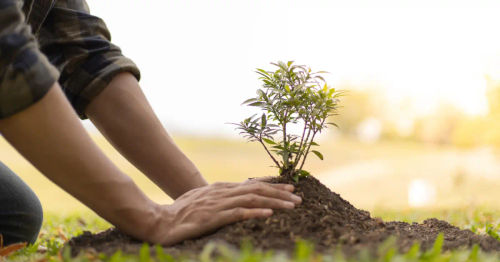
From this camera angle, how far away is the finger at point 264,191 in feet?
7.06

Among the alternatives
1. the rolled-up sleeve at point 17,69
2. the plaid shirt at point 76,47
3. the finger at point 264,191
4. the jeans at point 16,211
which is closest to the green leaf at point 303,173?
the finger at point 264,191

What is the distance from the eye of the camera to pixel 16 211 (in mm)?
3031

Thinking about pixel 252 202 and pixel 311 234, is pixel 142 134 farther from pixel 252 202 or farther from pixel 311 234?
pixel 311 234

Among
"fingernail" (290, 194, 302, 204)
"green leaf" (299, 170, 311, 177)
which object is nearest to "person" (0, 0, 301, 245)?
"fingernail" (290, 194, 302, 204)

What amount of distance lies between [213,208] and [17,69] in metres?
0.93

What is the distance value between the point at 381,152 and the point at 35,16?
2083cm

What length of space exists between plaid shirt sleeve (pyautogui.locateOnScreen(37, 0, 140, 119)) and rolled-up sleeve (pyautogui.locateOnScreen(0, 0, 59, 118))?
0.69 meters

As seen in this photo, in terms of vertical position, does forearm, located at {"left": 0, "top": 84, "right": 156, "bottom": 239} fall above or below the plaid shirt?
below

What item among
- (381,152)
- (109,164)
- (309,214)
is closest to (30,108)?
(109,164)

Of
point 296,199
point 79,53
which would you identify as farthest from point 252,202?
point 79,53

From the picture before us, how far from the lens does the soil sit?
192 centimetres

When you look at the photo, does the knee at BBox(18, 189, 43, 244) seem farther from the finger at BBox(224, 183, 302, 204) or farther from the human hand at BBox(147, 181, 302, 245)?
the finger at BBox(224, 183, 302, 204)

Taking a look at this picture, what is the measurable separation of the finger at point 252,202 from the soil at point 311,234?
1.3 inches

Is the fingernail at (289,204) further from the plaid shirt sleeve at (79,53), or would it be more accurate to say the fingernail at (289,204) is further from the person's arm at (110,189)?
the plaid shirt sleeve at (79,53)
